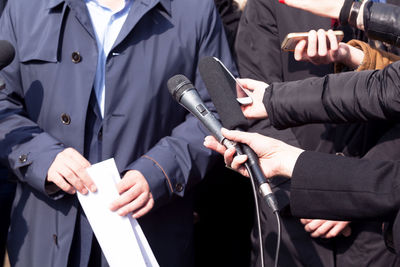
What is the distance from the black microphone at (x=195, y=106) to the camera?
174 centimetres

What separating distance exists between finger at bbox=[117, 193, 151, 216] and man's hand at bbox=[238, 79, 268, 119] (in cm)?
50

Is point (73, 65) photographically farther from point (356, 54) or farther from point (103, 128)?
point (356, 54)

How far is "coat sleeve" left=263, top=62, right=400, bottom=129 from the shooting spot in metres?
1.92

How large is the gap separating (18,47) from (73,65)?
0.85ft

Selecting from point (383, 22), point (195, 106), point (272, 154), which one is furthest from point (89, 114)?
point (383, 22)

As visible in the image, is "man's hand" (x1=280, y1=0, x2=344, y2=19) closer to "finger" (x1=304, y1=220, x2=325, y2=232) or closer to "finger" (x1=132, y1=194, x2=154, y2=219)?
"finger" (x1=304, y1=220, x2=325, y2=232)

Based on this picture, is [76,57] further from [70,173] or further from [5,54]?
[70,173]

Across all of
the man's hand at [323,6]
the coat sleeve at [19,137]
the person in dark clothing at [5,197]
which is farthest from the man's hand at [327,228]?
the person in dark clothing at [5,197]

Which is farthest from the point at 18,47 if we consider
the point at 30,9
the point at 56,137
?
the point at 56,137

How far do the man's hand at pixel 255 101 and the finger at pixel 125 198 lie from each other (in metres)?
0.50

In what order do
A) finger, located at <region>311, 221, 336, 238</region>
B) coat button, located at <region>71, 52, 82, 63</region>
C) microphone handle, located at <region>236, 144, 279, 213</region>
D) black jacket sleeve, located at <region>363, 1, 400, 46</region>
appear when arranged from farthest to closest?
coat button, located at <region>71, 52, 82, 63</region> < finger, located at <region>311, 221, 336, 238</region> < black jacket sleeve, located at <region>363, 1, 400, 46</region> < microphone handle, located at <region>236, 144, 279, 213</region>

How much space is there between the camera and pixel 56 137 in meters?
2.40

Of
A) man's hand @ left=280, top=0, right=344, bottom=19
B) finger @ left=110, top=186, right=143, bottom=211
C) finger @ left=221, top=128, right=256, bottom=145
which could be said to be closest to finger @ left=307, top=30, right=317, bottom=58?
man's hand @ left=280, top=0, right=344, bottom=19

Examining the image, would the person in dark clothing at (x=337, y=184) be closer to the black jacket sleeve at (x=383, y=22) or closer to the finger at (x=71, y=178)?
the black jacket sleeve at (x=383, y=22)
